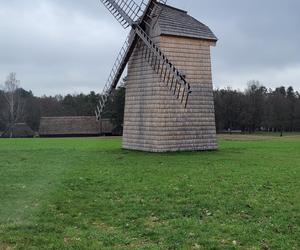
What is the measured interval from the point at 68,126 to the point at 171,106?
62.1 metres

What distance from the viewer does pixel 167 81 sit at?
2908cm

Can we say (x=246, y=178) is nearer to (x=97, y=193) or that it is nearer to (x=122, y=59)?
(x=97, y=193)

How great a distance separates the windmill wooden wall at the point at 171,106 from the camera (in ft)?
96.2

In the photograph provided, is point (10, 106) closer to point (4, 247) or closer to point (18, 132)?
point (18, 132)

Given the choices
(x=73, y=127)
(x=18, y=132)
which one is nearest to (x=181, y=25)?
(x=73, y=127)

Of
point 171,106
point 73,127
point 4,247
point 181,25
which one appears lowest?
point 4,247

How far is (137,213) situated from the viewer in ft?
34.0

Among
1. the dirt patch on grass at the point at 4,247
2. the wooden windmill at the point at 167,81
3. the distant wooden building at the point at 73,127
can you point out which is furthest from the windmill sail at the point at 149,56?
the distant wooden building at the point at 73,127

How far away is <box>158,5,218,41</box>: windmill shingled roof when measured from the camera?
29.8 m

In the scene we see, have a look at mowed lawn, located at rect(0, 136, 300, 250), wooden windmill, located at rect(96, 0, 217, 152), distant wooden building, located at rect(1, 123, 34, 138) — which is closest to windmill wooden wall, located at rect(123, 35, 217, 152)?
wooden windmill, located at rect(96, 0, 217, 152)

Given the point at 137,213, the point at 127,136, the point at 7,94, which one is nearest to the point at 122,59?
the point at 127,136

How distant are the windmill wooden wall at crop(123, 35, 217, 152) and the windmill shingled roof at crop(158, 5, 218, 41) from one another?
1.08ft

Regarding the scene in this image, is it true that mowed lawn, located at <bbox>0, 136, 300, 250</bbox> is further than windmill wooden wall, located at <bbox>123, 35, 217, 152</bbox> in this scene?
No

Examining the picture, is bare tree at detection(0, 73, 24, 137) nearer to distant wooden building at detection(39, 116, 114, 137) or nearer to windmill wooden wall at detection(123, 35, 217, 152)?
distant wooden building at detection(39, 116, 114, 137)
